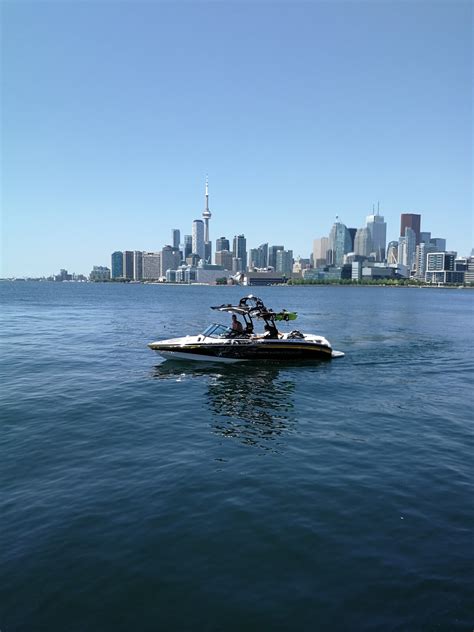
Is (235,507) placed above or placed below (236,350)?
below

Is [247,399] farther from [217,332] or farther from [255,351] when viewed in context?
[217,332]

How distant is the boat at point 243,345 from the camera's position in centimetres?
3300

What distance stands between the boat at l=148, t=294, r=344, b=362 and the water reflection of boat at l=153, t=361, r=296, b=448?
3.00ft

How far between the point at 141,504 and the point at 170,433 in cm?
598

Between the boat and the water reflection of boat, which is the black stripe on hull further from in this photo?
the water reflection of boat

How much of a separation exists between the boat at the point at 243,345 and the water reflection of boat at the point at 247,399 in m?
0.91

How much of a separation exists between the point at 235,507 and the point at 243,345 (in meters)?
20.6

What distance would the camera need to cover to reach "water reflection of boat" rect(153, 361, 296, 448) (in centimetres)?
1934

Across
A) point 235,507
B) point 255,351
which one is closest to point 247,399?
point 255,351

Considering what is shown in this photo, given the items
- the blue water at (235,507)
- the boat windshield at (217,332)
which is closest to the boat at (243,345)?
the boat windshield at (217,332)

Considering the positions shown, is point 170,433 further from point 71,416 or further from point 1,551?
point 1,551

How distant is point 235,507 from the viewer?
42.0 ft

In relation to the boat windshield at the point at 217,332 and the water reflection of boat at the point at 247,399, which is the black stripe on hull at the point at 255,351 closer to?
the water reflection of boat at the point at 247,399

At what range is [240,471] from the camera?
1520 cm
